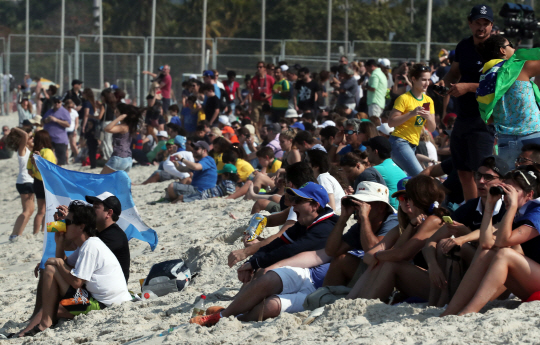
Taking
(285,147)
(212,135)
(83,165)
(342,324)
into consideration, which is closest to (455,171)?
(342,324)

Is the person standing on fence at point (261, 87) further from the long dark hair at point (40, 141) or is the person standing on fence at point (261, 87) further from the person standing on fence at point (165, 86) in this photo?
the long dark hair at point (40, 141)

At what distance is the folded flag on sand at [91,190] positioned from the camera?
8.05m

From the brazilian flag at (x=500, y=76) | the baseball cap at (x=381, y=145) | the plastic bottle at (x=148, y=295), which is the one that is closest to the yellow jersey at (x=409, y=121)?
the baseball cap at (x=381, y=145)

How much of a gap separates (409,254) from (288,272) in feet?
3.08

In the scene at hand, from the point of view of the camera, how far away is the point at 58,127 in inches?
611

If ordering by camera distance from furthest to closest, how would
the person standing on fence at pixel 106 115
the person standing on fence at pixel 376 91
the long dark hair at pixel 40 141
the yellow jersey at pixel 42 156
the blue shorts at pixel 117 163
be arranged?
the person standing on fence at pixel 106 115 < the person standing on fence at pixel 376 91 < the blue shorts at pixel 117 163 < the long dark hair at pixel 40 141 < the yellow jersey at pixel 42 156

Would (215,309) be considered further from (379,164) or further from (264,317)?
(379,164)

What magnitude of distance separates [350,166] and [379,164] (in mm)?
505

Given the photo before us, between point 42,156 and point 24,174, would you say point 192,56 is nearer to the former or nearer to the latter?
point 24,174

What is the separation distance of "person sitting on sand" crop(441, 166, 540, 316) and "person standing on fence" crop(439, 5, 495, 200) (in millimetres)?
1481

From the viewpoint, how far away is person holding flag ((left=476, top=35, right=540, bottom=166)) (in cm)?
516

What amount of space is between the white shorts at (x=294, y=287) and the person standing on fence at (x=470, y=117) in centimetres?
162

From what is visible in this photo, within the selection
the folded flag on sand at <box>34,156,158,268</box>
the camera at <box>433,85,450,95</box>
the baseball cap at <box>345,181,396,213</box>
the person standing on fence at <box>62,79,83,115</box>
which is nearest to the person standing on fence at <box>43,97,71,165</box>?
the person standing on fence at <box>62,79,83,115</box>

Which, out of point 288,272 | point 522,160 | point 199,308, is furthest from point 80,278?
point 522,160
